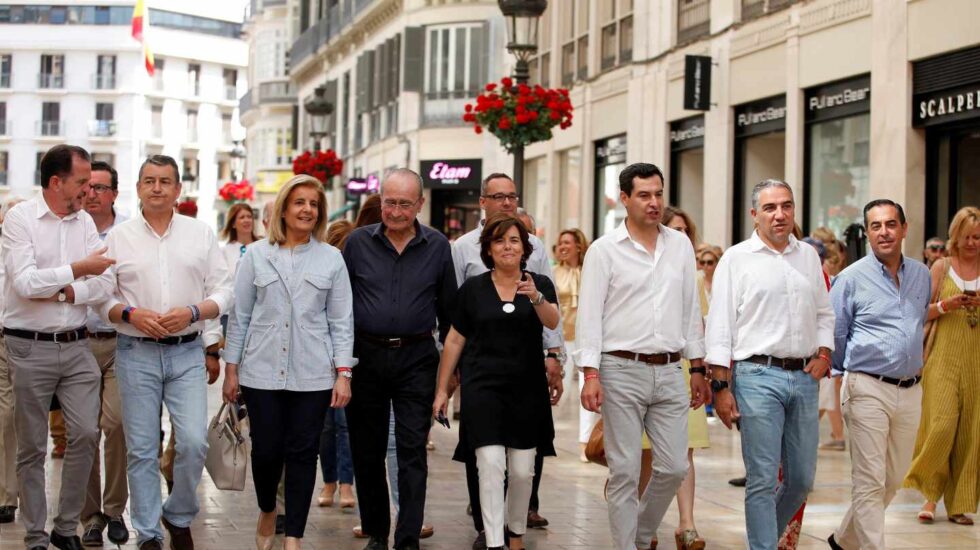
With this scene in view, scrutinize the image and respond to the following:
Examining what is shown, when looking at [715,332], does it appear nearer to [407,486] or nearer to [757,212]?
[757,212]

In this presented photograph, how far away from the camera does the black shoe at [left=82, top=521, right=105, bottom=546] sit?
8508 mm

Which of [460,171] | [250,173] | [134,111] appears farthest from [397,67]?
[134,111]

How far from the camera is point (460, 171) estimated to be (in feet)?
136

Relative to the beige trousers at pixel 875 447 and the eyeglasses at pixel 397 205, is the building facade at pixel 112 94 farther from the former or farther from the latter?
the beige trousers at pixel 875 447

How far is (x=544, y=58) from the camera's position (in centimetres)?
3281

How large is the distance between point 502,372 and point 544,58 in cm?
2518

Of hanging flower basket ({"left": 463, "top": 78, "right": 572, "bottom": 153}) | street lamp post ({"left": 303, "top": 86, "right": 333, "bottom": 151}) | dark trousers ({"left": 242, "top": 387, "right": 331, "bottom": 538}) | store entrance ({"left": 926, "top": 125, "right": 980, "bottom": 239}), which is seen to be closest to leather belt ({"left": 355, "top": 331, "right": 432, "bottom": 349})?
dark trousers ({"left": 242, "top": 387, "right": 331, "bottom": 538})

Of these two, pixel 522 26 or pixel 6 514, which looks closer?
pixel 6 514

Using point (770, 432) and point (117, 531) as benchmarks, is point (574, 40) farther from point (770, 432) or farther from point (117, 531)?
point (770, 432)

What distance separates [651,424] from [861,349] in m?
1.30

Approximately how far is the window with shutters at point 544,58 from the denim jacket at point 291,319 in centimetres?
2460

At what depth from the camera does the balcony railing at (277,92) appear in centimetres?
6900

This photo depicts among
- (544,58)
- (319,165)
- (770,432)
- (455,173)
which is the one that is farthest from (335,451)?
(455,173)

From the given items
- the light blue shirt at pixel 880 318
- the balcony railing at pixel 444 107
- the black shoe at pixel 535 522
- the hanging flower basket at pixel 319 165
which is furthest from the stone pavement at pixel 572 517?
the balcony railing at pixel 444 107
